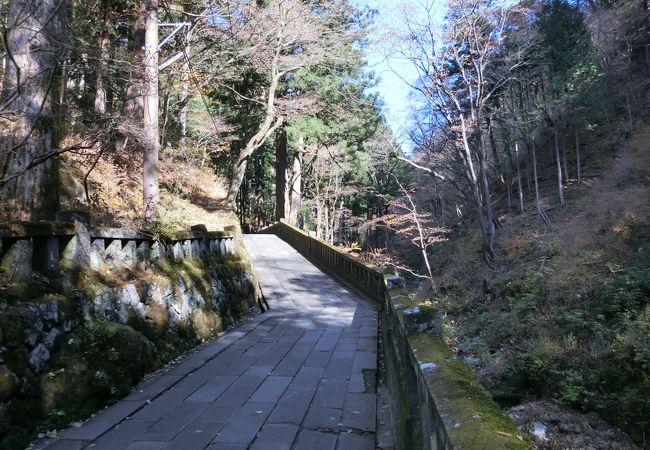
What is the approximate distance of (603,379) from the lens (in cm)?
888

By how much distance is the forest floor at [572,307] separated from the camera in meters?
8.49

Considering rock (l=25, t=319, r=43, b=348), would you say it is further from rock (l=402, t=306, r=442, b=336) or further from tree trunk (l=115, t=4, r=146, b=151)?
tree trunk (l=115, t=4, r=146, b=151)

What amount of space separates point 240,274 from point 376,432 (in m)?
6.53

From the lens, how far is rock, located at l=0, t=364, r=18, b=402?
2.99 meters

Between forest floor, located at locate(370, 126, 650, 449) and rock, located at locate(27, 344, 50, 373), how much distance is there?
25.6 ft

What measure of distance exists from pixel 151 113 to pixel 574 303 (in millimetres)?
12141

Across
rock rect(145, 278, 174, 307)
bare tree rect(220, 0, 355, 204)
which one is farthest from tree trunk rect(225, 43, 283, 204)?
rock rect(145, 278, 174, 307)

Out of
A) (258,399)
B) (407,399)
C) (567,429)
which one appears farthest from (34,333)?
(567,429)

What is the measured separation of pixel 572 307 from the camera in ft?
41.4

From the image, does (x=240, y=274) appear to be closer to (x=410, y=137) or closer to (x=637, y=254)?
(x=637, y=254)

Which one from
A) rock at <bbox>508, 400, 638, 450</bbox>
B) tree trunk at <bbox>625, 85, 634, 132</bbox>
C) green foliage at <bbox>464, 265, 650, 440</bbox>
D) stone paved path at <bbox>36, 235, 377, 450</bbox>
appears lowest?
rock at <bbox>508, 400, 638, 450</bbox>

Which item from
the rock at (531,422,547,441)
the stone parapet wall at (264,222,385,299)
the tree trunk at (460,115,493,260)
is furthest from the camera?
the tree trunk at (460,115,493,260)

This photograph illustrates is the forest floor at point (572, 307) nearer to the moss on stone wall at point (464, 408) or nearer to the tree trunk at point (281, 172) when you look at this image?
the moss on stone wall at point (464, 408)

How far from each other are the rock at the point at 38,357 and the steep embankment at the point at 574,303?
903 centimetres
